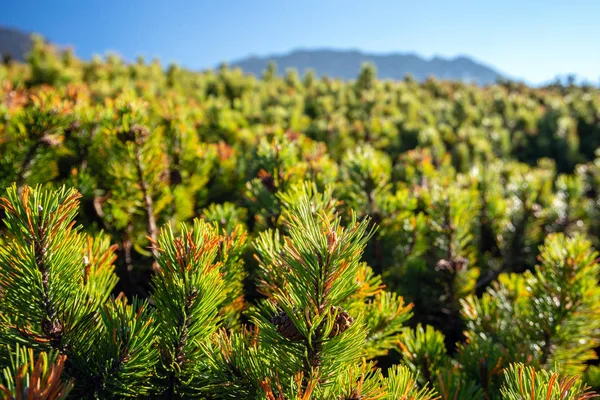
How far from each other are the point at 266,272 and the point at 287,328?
168 millimetres

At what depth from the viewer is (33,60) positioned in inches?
207

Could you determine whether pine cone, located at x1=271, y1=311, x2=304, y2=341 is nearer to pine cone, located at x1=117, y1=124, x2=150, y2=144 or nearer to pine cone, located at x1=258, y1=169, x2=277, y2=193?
pine cone, located at x1=258, y1=169, x2=277, y2=193

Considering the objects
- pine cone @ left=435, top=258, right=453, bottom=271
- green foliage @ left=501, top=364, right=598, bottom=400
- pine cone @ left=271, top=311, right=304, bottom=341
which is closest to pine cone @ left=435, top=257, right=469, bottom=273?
pine cone @ left=435, top=258, right=453, bottom=271

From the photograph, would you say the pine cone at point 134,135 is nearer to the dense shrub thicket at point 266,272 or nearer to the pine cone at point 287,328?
the dense shrub thicket at point 266,272

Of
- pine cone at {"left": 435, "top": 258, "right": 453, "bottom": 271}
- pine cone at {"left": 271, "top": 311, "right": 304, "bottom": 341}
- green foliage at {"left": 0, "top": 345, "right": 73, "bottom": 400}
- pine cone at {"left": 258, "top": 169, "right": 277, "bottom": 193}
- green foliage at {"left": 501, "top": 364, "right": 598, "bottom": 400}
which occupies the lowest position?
pine cone at {"left": 435, "top": 258, "right": 453, "bottom": 271}

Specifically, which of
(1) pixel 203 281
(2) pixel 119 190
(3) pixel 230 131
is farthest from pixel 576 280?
(3) pixel 230 131

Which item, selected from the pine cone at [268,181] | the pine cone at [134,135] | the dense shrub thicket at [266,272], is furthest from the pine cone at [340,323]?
the pine cone at [134,135]

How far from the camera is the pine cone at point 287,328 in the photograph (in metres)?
0.64

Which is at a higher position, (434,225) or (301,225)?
(301,225)

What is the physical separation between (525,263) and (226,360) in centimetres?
166

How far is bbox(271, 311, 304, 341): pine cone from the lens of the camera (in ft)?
2.11

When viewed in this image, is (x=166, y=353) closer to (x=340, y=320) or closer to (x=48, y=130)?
(x=340, y=320)

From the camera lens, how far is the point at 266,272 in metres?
0.79

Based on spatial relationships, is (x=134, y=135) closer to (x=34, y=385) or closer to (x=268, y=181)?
(x=268, y=181)
